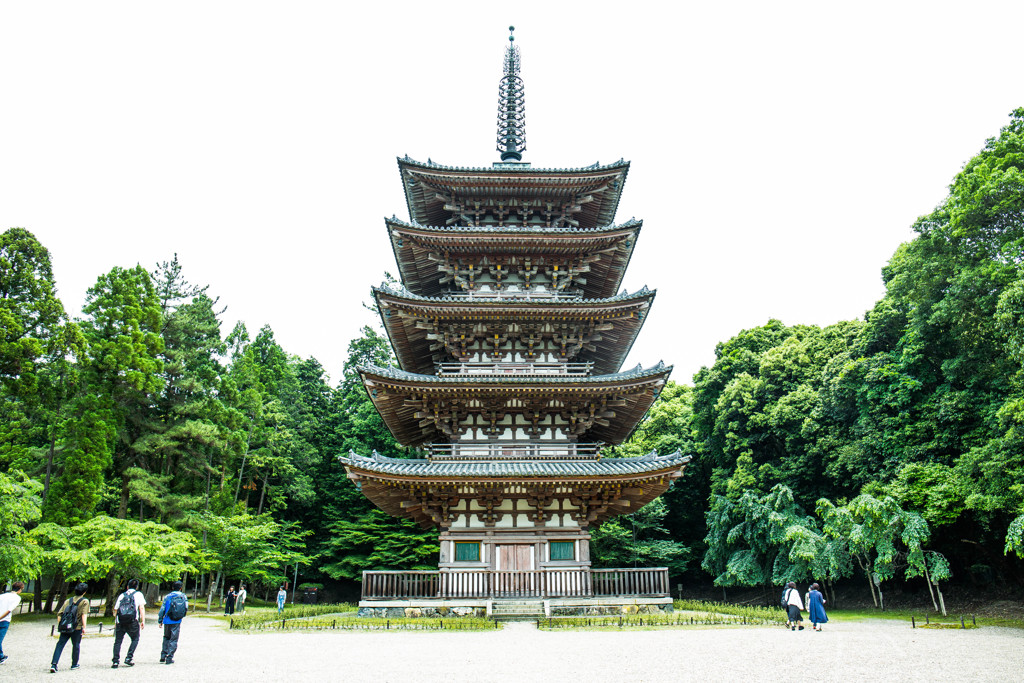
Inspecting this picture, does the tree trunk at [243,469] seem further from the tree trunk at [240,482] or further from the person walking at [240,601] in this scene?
the person walking at [240,601]

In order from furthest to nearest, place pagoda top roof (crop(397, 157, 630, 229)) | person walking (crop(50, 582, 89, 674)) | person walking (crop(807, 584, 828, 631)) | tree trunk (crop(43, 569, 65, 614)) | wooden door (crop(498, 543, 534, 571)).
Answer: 1. tree trunk (crop(43, 569, 65, 614))
2. pagoda top roof (crop(397, 157, 630, 229))
3. wooden door (crop(498, 543, 534, 571))
4. person walking (crop(807, 584, 828, 631))
5. person walking (crop(50, 582, 89, 674))

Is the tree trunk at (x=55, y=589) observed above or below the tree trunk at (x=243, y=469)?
below

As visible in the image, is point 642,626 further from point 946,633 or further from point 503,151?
point 503,151

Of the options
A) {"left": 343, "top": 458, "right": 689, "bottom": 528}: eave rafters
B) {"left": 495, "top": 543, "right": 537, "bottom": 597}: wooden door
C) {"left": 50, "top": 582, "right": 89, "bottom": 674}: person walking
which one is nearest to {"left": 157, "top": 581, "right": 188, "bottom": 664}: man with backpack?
{"left": 50, "top": 582, "right": 89, "bottom": 674}: person walking

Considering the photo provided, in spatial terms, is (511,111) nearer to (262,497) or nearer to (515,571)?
(515,571)

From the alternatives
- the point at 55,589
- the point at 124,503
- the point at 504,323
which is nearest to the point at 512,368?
the point at 504,323

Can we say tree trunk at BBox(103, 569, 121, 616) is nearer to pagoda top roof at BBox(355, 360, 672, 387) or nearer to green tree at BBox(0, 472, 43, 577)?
green tree at BBox(0, 472, 43, 577)

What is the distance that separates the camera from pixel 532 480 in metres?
17.5

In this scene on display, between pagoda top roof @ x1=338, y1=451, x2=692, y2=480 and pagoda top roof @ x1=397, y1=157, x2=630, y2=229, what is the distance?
31.8 ft

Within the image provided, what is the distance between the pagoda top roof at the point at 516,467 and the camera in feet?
57.4

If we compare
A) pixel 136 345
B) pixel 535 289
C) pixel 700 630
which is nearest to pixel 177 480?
pixel 136 345

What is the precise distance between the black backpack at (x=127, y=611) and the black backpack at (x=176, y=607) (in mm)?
506

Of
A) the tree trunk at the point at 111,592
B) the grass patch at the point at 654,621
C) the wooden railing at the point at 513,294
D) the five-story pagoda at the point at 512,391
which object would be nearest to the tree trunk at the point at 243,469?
the tree trunk at the point at 111,592

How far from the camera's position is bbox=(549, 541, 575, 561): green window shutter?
1889cm
